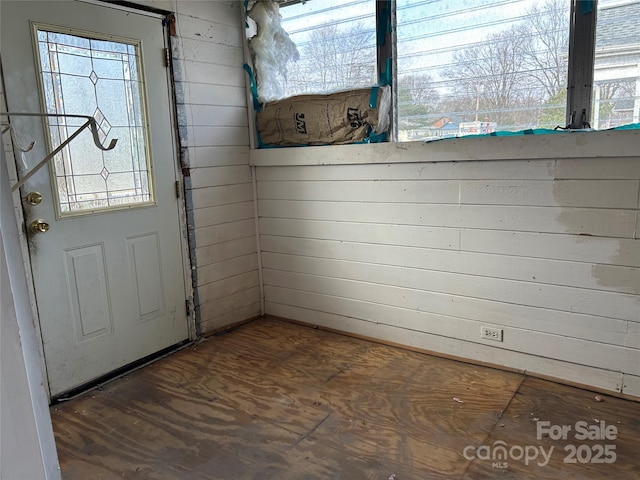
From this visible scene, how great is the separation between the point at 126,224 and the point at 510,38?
2377 millimetres

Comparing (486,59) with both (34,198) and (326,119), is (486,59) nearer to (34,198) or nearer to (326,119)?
(326,119)

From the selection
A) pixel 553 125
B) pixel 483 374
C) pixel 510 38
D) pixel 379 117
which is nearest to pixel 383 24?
pixel 379 117

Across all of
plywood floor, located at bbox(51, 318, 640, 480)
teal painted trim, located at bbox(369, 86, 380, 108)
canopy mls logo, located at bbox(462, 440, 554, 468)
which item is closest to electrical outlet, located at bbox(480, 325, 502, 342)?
plywood floor, located at bbox(51, 318, 640, 480)

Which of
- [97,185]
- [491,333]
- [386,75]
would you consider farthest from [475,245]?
[97,185]

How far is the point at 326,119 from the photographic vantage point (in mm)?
3199

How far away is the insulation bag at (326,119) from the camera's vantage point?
9.87 ft

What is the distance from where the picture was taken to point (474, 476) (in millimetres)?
1923

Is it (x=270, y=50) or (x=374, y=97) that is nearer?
(x=374, y=97)

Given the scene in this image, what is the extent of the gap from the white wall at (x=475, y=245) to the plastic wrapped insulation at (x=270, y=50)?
0.48m

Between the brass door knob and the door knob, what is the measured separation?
9 centimetres

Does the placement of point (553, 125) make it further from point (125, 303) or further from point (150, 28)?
point (125, 303)

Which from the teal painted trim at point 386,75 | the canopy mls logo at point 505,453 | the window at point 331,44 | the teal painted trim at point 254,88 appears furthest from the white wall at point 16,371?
the teal painted trim at point 254,88

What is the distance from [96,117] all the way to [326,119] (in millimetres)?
1381

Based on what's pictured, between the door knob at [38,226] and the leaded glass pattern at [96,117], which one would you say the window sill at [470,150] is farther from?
the door knob at [38,226]
